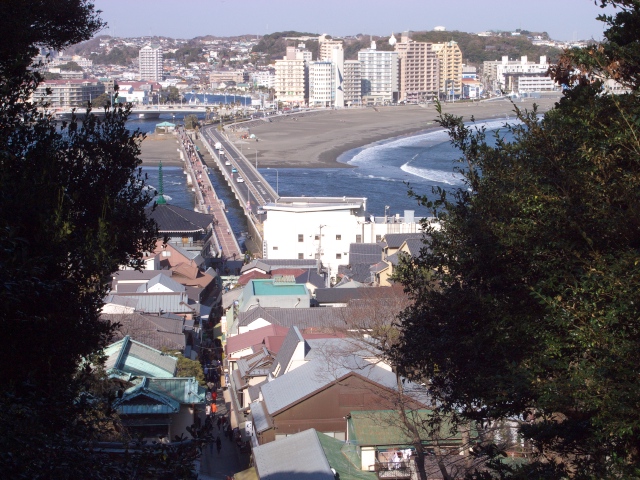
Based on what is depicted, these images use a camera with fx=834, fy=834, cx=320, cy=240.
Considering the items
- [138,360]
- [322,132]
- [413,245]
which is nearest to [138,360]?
[138,360]

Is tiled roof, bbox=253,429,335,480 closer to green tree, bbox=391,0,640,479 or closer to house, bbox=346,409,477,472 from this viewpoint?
house, bbox=346,409,477,472

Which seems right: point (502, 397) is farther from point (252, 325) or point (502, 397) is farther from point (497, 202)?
point (252, 325)

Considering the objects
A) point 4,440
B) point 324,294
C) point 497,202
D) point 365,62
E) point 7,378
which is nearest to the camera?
point 4,440

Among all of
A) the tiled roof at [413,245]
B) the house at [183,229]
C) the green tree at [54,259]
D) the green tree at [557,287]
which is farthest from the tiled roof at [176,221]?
the green tree at [557,287]

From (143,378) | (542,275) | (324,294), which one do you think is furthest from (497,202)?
(324,294)

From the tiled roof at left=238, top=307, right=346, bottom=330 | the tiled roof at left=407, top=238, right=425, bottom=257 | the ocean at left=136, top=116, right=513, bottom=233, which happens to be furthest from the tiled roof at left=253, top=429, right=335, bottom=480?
the ocean at left=136, top=116, right=513, bottom=233

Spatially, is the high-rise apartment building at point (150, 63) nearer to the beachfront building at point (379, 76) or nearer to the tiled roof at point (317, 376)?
the beachfront building at point (379, 76)

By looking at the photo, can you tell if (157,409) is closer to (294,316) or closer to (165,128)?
(294,316)

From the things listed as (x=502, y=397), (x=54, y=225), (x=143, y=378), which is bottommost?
(x=143, y=378)
